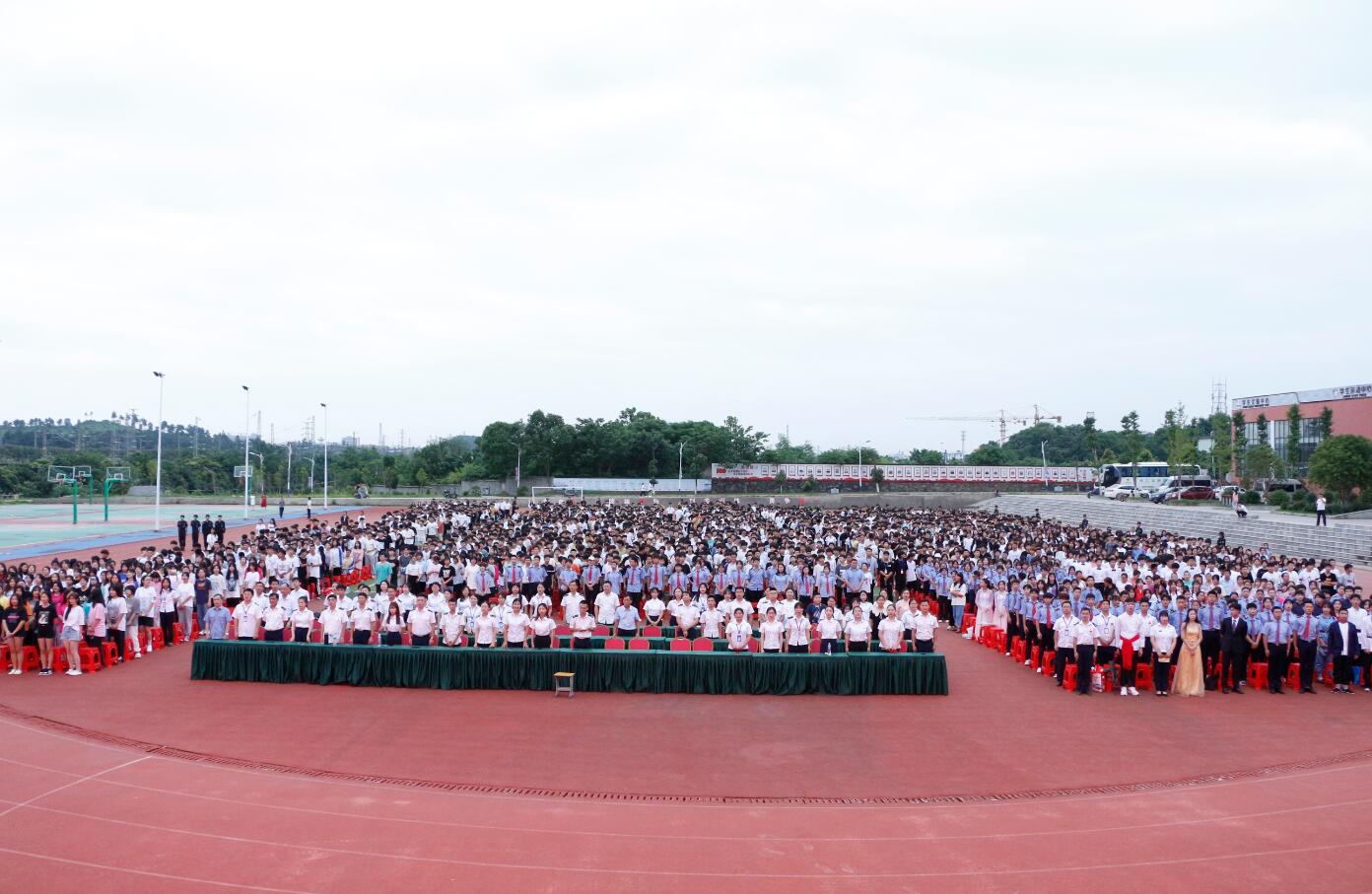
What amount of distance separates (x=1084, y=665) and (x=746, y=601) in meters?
5.49

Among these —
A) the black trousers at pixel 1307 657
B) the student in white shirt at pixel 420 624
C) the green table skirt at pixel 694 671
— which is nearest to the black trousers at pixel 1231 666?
the black trousers at pixel 1307 657

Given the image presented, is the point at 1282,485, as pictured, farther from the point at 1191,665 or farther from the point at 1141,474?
the point at 1191,665

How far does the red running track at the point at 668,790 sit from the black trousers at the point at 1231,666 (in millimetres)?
452

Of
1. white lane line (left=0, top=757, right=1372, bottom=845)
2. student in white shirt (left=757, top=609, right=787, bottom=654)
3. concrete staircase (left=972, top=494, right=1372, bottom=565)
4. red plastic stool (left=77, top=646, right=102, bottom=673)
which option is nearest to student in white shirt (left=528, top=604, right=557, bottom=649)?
student in white shirt (left=757, top=609, right=787, bottom=654)

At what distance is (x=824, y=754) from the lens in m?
10.2

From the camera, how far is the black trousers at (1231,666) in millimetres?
12969

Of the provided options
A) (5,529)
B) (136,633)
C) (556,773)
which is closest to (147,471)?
(5,529)

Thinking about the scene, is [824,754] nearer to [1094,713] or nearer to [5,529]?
[1094,713]

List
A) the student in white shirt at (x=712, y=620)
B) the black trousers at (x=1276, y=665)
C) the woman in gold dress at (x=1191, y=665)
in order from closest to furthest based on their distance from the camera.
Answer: the woman in gold dress at (x=1191, y=665), the black trousers at (x=1276, y=665), the student in white shirt at (x=712, y=620)

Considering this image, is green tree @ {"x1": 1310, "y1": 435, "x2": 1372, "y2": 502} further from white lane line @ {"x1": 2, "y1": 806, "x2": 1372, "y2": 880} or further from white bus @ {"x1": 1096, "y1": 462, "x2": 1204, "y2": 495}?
white lane line @ {"x1": 2, "y1": 806, "x2": 1372, "y2": 880}

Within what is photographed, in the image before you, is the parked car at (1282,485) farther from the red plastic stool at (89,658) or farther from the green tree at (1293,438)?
the red plastic stool at (89,658)

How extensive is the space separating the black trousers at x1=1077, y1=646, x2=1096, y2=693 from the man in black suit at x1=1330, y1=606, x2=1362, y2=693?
11.9 ft

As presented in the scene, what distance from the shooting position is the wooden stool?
12711 mm

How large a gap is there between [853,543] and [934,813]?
15170 millimetres
